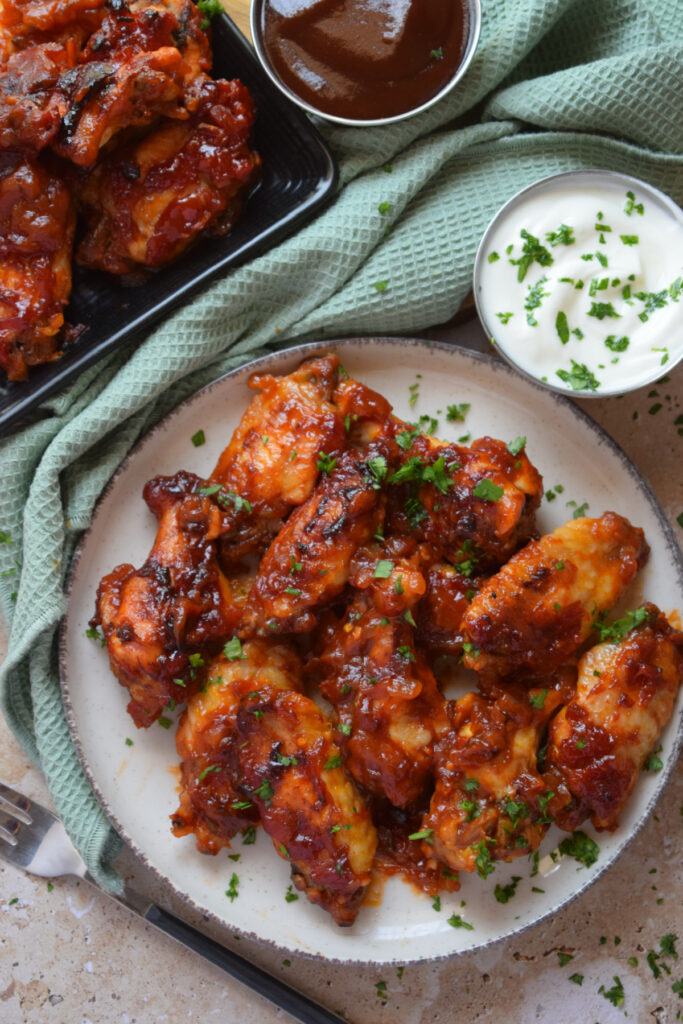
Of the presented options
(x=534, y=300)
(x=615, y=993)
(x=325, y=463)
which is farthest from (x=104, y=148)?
(x=615, y=993)

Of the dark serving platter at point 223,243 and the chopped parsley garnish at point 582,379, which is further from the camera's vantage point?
the dark serving platter at point 223,243

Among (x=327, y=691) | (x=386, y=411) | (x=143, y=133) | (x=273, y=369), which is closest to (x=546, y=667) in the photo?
(x=327, y=691)

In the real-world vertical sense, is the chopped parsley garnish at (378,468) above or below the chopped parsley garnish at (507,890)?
above

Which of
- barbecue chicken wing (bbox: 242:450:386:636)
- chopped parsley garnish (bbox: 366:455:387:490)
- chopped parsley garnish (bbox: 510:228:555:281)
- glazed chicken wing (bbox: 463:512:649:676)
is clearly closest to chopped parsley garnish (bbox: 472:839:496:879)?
glazed chicken wing (bbox: 463:512:649:676)

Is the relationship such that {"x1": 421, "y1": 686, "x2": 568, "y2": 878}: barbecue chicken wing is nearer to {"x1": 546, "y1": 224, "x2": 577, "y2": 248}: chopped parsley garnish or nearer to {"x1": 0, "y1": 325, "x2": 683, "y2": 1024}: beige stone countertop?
{"x1": 0, "y1": 325, "x2": 683, "y2": 1024}: beige stone countertop

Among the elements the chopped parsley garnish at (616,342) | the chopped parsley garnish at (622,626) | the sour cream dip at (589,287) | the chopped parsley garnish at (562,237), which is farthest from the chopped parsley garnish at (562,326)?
the chopped parsley garnish at (622,626)

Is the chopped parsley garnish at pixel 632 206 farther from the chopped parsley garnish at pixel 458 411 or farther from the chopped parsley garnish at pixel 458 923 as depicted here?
the chopped parsley garnish at pixel 458 923
